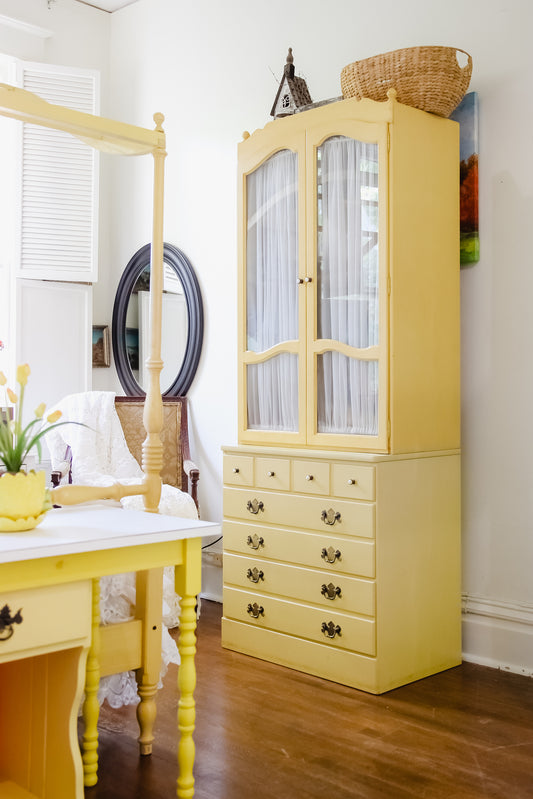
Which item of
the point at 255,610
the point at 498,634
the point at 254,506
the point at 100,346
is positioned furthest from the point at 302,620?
the point at 100,346

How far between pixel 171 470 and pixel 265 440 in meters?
1.04

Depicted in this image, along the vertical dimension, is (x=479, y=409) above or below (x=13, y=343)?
below

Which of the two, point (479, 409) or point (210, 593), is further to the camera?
point (210, 593)

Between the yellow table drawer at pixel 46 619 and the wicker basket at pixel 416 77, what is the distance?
7.40 ft

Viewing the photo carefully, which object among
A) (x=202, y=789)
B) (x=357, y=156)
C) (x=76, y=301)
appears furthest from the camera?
(x=76, y=301)

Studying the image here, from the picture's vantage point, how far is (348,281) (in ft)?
10.5

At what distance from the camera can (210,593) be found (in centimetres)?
439

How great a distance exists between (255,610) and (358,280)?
4.76ft

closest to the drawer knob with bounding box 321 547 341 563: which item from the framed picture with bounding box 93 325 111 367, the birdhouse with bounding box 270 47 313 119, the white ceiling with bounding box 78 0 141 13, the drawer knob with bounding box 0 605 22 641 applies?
the drawer knob with bounding box 0 605 22 641

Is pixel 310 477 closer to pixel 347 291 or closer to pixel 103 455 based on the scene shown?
pixel 347 291

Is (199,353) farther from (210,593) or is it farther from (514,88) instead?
(514,88)

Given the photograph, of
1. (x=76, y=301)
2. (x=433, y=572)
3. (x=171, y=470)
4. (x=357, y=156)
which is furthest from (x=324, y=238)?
(x=76, y=301)

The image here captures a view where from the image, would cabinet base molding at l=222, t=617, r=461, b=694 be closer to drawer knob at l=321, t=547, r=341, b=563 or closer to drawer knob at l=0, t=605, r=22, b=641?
drawer knob at l=321, t=547, r=341, b=563

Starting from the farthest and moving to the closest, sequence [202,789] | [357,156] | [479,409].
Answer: [479,409]
[357,156]
[202,789]
